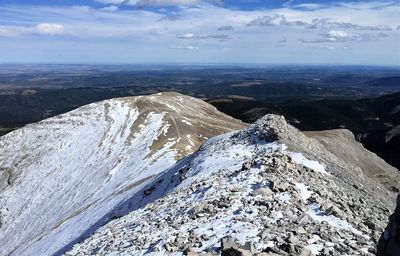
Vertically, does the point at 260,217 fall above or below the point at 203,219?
above

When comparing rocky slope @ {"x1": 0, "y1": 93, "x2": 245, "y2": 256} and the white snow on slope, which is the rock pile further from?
rocky slope @ {"x1": 0, "y1": 93, "x2": 245, "y2": 256}

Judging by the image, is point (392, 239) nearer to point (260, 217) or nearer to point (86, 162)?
point (260, 217)

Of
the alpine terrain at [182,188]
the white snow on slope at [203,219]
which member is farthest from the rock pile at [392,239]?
the white snow on slope at [203,219]

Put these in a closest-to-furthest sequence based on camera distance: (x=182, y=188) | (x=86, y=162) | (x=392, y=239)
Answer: (x=392, y=239) → (x=182, y=188) → (x=86, y=162)

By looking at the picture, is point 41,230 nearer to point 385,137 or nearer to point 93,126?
point 93,126

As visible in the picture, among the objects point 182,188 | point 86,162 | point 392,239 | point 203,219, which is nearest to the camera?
point 392,239

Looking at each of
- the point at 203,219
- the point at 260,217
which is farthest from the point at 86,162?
the point at 260,217

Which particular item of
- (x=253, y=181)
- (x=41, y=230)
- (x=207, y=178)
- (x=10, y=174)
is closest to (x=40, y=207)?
(x=41, y=230)

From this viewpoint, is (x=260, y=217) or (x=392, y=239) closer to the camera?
(x=392, y=239)
